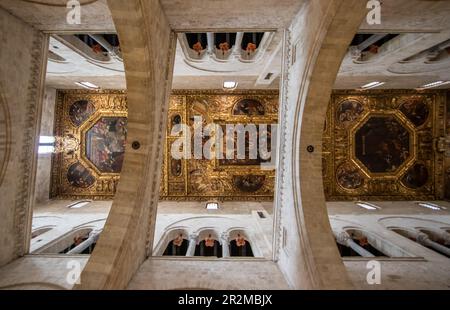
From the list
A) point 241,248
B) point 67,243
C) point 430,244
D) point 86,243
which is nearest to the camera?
point 430,244

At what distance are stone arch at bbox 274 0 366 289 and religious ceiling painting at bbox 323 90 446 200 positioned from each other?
7.70m

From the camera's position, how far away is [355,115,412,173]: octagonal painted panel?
13.4 m

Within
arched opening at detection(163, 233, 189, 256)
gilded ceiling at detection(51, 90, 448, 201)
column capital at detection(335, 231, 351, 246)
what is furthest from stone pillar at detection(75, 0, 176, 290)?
column capital at detection(335, 231, 351, 246)

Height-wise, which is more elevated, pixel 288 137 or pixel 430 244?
pixel 288 137

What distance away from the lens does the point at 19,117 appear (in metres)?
6.76

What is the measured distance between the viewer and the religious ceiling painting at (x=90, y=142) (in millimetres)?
13312

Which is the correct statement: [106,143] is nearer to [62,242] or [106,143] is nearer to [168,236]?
[62,242]

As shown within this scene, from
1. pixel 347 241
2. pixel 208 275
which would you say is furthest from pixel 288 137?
pixel 347 241

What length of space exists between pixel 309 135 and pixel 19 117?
7407mm

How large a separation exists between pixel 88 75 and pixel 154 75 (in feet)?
24.1

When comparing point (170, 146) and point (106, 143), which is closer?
point (170, 146)

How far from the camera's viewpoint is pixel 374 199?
43.5 ft

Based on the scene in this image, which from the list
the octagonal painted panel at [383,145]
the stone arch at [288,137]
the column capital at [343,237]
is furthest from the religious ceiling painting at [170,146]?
the stone arch at [288,137]

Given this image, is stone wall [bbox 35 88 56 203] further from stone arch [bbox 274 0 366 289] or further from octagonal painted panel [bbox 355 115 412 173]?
octagonal painted panel [bbox 355 115 412 173]
